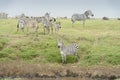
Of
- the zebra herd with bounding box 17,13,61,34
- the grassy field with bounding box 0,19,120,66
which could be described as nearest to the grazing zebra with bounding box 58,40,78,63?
the grassy field with bounding box 0,19,120,66

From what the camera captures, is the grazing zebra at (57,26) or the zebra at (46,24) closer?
the zebra at (46,24)

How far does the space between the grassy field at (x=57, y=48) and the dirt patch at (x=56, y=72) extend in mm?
3574

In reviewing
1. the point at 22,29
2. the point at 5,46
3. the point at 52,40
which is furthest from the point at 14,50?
the point at 22,29

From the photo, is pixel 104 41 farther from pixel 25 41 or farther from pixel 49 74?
pixel 49 74

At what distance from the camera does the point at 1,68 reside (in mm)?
43500

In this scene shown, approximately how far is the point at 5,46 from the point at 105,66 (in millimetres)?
11806

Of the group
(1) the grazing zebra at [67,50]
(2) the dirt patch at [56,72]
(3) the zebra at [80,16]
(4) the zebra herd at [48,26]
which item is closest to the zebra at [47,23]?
(4) the zebra herd at [48,26]

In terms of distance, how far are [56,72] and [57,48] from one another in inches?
341

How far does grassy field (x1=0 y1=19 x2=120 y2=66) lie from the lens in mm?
48406

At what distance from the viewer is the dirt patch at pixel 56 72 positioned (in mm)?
42000

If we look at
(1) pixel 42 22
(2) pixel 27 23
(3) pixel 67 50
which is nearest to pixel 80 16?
(1) pixel 42 22

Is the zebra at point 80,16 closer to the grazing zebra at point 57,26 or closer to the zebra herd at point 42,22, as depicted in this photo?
the zebra herd at point 42,22

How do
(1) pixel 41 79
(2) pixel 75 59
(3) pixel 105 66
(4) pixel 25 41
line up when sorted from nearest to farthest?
(1) pixel 41 79
(3) pixel 105 66
(2) pixel 75 59
(4) pixel 25 41

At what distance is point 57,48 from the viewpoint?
51.2m
